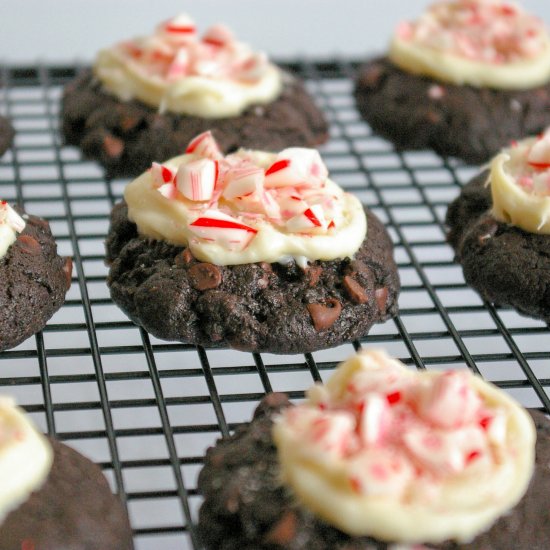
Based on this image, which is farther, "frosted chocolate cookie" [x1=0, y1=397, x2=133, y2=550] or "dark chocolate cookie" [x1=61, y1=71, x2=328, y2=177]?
"dark chocolate cookie" [x1=61, y1=71, x2=328, y2=177]

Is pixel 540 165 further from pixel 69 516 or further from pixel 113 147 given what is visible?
pixel 69 516

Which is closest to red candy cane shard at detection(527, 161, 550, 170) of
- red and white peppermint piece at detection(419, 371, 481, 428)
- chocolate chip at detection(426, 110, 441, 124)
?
chocolate chip at detection(426, 110, 441, 124)

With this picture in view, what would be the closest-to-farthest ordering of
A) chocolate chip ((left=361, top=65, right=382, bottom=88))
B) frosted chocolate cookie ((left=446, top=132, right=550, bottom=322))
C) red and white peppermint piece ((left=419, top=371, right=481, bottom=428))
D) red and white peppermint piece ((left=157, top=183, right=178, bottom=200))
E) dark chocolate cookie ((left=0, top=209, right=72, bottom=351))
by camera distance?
1. red and white peppermint piece ((left=419, top=371, right=481, bottom=428))
2. dark chocolate cookie ((left=0, top=209, right=72, bottom=351))
3. red and white peppermint piece ((left=157, top=183, right=178, bottom=200))
4. frosted chocolate cookie ((left=446, top=132, right=550, bottom=322))
5. chocolate chip ((left=361, top=65, right=382, bottom=88))

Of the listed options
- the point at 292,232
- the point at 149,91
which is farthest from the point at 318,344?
the point at 149,91

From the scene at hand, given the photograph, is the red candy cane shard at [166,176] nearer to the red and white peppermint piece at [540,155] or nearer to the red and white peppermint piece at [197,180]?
the red and white peppermint piece at [197,180]

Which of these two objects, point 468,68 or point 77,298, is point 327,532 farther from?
point 468,68

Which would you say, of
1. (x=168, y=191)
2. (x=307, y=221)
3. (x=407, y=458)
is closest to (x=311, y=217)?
(x=307, y=221)

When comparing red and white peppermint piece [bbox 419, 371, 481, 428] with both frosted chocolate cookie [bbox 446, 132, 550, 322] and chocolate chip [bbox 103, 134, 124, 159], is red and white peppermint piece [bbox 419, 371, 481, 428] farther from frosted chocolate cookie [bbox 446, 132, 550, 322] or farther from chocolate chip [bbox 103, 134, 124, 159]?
chocolate chip [bbox 103, 134, 124, 159]
